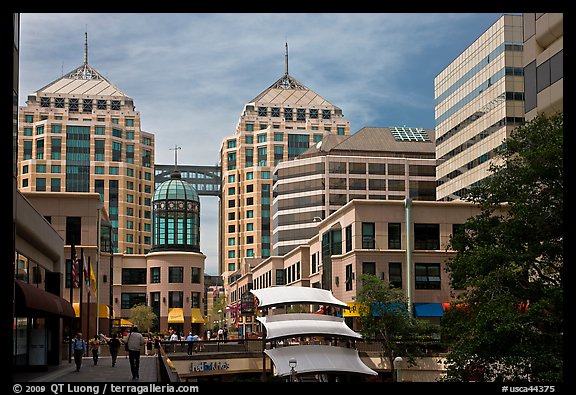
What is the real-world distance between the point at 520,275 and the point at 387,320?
1016 inches

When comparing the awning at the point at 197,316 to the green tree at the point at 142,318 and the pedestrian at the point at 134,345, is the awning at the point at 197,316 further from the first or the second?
the pedestrian at the point at 134,345

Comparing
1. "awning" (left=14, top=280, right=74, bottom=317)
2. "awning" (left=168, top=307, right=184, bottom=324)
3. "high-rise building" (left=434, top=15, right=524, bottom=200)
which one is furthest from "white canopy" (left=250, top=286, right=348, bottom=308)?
"awning" (left=168, top=307, right=184, bottom=324)

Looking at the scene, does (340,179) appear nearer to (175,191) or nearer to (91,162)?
(175,191)

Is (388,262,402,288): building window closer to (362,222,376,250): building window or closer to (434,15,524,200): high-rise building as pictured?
(362,222,376,250): building window

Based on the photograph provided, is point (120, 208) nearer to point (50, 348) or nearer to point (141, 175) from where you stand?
point (141, 175)

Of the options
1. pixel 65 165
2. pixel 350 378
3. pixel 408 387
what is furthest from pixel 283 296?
pixel 65 165

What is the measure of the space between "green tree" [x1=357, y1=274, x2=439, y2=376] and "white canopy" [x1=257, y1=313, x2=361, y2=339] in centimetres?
649

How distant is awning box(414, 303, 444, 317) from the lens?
61.4 metres

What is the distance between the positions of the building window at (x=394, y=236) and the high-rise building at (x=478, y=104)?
620 inches

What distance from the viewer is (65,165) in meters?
105

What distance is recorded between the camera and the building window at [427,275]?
6300cm

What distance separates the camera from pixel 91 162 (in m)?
114
